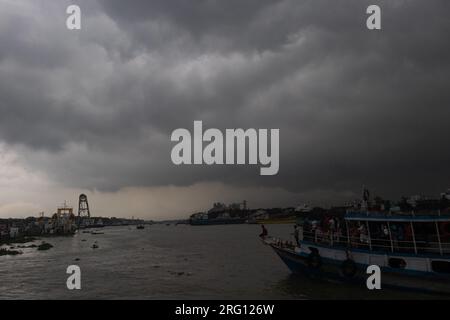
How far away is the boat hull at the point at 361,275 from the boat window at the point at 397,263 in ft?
1.61

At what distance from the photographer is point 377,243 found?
24062 mm

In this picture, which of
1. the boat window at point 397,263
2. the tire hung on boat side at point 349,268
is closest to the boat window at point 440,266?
the boat window at point 397,263

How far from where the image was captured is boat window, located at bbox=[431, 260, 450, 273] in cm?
2138

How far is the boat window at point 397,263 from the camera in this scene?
22759mm

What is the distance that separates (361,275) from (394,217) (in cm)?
436

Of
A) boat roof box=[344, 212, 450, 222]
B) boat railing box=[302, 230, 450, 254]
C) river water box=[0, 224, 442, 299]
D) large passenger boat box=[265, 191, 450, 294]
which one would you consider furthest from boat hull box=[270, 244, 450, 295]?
boat roof box=[344, 212, 450, 222]

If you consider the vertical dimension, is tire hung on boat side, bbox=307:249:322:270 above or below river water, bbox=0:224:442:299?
above

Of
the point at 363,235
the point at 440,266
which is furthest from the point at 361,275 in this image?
the point at 440,266

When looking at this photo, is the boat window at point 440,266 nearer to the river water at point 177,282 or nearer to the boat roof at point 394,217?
the river water at point 177,282

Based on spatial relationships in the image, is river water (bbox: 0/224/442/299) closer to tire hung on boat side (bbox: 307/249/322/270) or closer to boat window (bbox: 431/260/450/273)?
tire hung on boat side (bbox: 307/249/322/270)

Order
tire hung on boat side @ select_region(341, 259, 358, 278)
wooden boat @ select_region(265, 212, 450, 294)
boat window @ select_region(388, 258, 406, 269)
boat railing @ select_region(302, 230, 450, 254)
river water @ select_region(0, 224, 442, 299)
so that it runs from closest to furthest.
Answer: wooden boat @ select_region(265, 212, 450, 294), boat railing @ select_region(302, 230, 450, 254), boat window @ select_region(388, 258, 406, 269), tire hung on boat side @ select_region(341, 259, 358, 278), river water @ select_region(0, 224, 442, 299)

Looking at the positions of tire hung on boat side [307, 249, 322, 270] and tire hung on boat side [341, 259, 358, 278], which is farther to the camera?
tire hung on boat side [307, 249, 322, 270]

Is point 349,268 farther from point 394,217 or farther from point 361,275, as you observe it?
point 394,217
